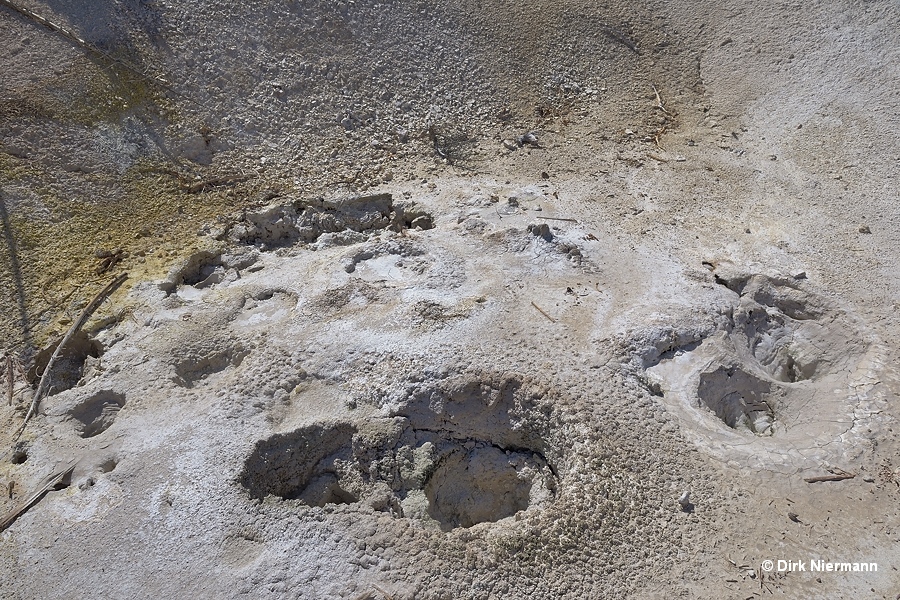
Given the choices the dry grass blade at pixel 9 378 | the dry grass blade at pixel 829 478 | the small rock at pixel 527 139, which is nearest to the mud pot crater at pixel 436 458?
the dry grass blade at pixel 829 478

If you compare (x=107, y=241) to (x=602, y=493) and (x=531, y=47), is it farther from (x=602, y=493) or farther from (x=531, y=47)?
(x=531, y=47)

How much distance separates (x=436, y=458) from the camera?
6.72m

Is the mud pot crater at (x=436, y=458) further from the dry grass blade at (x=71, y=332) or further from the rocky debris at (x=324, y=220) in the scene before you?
the rocky debris at (x=324, y=220)

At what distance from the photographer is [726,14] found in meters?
14.0

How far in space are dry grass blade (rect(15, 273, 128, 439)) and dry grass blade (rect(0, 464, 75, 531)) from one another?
3.02ft

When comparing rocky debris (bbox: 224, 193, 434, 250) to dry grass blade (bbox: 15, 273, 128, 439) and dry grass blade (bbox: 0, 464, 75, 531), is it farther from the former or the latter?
dry grass blade (bbox: 0, 464, 75, 531)

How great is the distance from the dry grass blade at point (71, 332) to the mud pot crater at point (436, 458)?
2961 millimetres

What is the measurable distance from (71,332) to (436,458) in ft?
16.8

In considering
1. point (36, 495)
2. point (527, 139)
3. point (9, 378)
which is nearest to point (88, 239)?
point (9, 378)

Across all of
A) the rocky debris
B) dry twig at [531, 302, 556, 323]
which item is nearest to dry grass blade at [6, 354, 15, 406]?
the rocky debris

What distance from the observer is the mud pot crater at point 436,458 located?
6492mm

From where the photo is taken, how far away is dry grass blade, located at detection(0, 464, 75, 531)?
627 cm

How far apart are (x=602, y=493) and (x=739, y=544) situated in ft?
4.25

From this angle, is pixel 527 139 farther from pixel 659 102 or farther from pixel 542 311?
pixel 542 311
